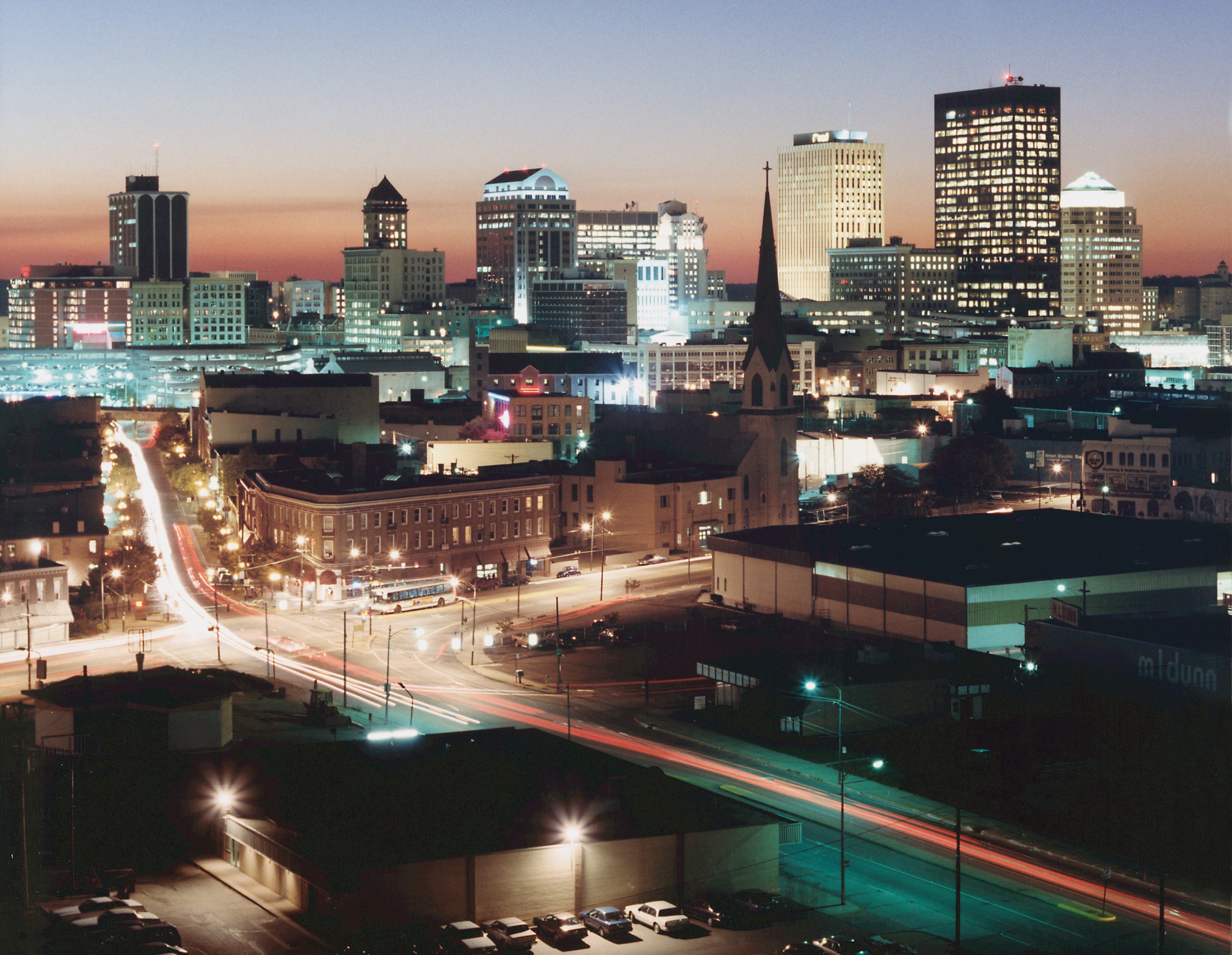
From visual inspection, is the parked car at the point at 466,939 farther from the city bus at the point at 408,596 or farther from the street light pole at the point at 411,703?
the city bus at the point at 408,596

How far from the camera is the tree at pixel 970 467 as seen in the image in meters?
97.1

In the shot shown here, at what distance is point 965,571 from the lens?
55.1m

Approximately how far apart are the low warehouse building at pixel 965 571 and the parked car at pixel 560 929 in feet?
86.9

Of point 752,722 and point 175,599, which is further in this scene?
point 175,599

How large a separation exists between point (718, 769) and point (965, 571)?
18.4 meters

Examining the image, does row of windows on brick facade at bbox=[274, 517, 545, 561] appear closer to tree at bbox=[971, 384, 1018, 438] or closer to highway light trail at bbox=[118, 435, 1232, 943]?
highway light trail at bbox=[118, 435, 1232, 943]

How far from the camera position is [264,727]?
4166 centimetres

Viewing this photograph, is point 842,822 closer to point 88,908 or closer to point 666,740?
point 666,740

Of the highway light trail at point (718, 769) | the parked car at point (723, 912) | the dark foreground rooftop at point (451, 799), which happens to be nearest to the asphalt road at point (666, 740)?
the highway light trail at point (718, 769)

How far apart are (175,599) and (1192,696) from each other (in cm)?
3600

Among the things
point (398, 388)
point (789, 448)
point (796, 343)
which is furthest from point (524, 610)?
point (398, 388)

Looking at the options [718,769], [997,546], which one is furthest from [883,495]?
[718,769]

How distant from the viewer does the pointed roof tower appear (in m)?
86.6

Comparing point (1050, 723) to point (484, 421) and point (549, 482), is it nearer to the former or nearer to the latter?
point (549, 482)
